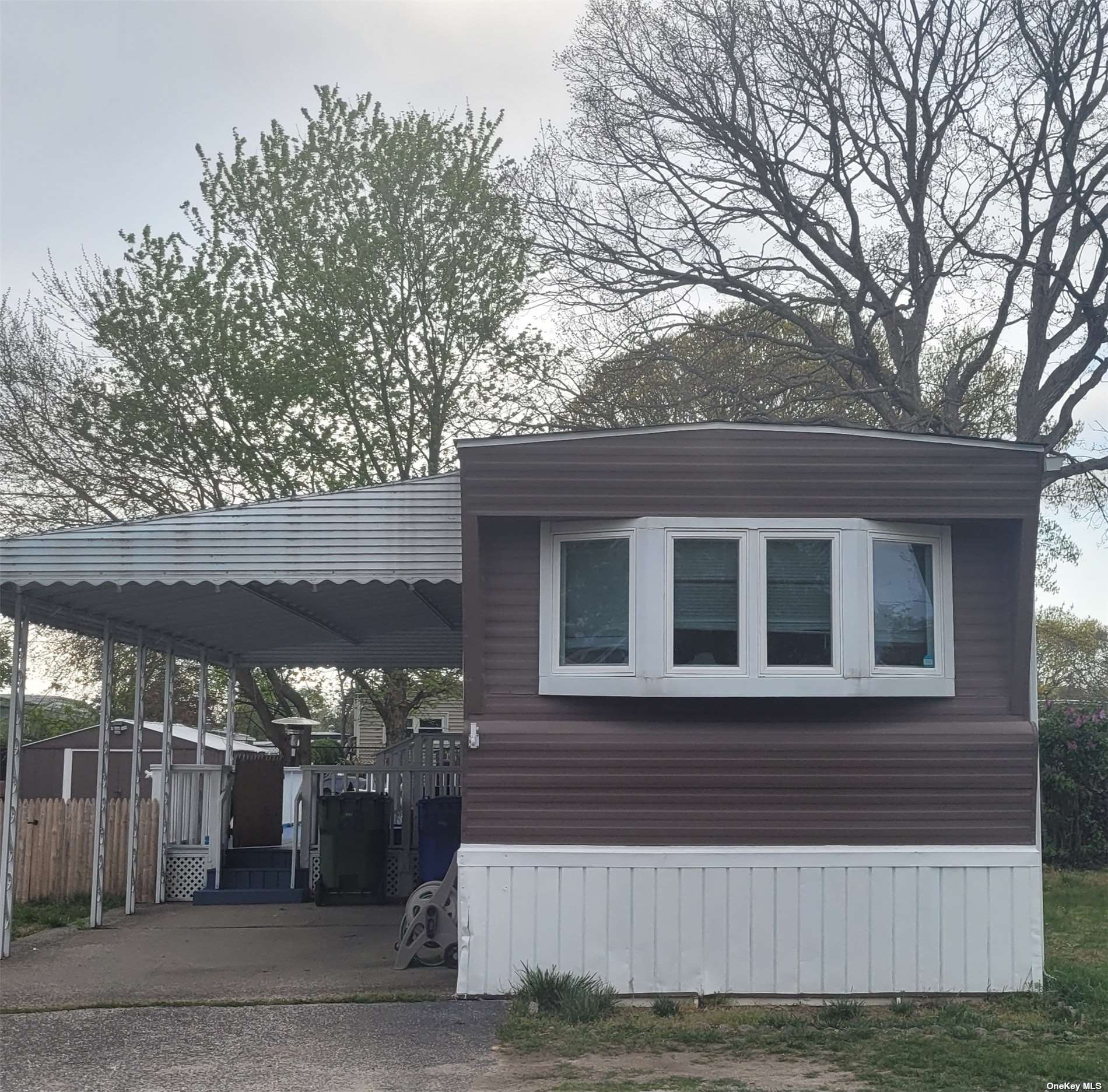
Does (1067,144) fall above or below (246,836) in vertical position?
above

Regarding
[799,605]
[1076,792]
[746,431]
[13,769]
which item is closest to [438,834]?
[13,769]

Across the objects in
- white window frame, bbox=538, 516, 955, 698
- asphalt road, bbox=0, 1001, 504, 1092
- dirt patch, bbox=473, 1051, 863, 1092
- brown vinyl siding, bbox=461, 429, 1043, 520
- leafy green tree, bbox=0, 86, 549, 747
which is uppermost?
leafy green tree, bbox=0, 86, 549, 747

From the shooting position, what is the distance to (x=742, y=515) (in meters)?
8.27

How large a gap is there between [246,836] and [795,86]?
13.0 metres

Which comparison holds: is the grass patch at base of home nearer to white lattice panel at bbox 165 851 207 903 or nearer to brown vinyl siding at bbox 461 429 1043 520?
white lattice panel at bbox 165 851 207 903

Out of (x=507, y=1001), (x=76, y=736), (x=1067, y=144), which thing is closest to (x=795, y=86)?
(x=1067, y=144)

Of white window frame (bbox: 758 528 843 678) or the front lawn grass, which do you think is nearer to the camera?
the front lawn grass

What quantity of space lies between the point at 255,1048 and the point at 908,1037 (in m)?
3.59

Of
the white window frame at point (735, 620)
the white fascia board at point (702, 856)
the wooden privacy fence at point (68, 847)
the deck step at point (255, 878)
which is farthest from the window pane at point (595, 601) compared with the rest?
the wooden privacy fence at point (68, 847)

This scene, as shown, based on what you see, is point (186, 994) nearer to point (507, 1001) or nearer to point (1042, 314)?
point (507, 1001)

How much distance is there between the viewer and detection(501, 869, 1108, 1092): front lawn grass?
6480 millimetres

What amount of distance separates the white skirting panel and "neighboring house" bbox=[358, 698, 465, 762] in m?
22.1

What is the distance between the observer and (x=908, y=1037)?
726cm

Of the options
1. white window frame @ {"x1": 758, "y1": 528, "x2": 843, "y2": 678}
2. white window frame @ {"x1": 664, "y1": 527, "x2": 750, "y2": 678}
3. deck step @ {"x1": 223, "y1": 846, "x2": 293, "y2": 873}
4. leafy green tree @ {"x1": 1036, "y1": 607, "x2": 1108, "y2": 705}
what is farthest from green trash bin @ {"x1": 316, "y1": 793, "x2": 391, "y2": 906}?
leafy green tree @ {"x1": 1036, "y1": 607, "x2": 1108, "y2": 705}
